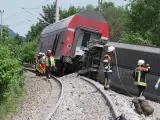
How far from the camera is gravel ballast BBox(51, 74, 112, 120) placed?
394 inches

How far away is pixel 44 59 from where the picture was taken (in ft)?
76.8

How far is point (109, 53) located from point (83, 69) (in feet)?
20.3

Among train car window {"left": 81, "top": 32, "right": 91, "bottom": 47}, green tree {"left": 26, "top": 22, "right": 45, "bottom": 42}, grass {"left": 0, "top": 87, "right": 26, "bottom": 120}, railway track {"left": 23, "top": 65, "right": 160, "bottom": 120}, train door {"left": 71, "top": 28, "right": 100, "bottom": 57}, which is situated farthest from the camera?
green tree {"left": 26, "top": 22, "right": 45, "bottom": 42}

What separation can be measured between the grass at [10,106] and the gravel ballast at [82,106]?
1618 millimetres

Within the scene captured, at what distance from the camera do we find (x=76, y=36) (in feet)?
72.9

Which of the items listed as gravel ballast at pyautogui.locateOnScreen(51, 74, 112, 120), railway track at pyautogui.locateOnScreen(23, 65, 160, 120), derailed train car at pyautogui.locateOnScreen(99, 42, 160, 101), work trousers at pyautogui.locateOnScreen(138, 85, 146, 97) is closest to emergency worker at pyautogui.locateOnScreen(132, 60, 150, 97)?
work trousers at pyautogui.locateOnScreen(138, 85, 146, 97)

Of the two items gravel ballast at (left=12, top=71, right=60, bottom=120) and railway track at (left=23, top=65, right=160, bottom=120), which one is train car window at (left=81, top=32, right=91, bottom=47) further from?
railway track at (left=23, top=65, right=160, bottom=120)

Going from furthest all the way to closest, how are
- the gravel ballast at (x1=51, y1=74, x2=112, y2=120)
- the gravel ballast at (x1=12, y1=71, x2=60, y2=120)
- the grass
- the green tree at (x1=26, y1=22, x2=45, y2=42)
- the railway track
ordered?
the green tree at (x1=26, y1=22, x2=45, y2=42) < the grass < the gravel ballast at (x1=12, y1=71, x2=60, y2=120) < the gravel ballast at (x1=51, y1=74, x2=112, y2=120) < the railway track

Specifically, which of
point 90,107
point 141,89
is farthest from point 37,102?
point 141,89

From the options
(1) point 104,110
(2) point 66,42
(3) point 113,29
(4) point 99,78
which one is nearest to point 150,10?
(2) point 66,42

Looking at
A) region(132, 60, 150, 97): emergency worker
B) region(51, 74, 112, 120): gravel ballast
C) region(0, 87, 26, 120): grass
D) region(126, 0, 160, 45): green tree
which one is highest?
region(126, 0, 160, 45): green tree

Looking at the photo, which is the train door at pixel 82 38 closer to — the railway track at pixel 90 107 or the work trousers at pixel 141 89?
the railway track at pixel 90 107

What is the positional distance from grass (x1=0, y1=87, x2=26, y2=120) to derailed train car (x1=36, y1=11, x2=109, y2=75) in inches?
296

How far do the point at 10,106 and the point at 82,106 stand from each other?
104 inches
